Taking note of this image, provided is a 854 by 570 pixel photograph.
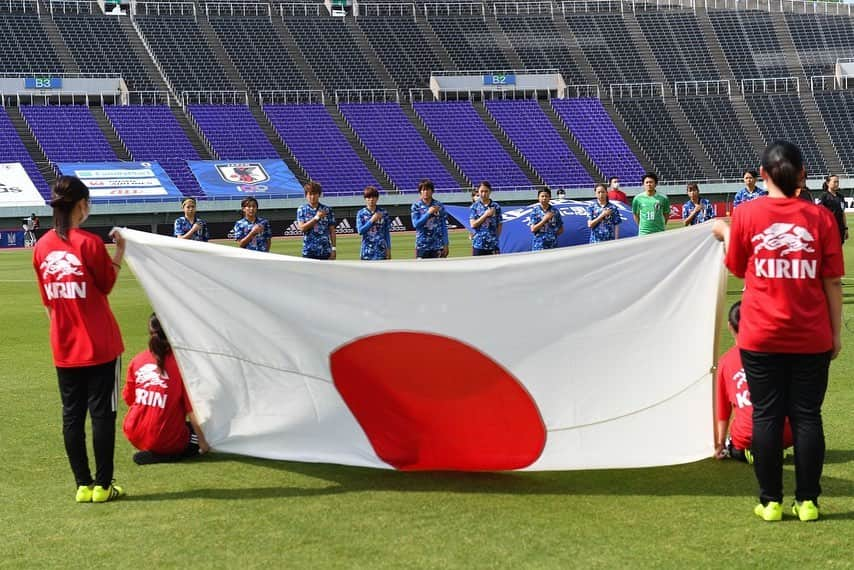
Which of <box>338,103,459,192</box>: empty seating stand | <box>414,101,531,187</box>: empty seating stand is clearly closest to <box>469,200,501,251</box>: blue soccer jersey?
<box>338,103,459,192</box>: empty seating stand

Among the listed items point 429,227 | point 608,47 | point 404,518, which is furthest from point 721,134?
point 404,518

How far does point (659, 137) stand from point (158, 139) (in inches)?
997

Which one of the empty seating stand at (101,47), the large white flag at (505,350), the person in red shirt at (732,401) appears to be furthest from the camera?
the empty seating stand at (101,47)

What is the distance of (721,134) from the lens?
189 ft

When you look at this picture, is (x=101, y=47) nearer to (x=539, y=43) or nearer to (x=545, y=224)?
(x=539, y=43)

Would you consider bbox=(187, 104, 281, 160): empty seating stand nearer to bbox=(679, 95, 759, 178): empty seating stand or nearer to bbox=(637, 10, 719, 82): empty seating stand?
bbox=(679, 95, 759, 178): empty seating stand

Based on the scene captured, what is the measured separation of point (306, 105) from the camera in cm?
5522

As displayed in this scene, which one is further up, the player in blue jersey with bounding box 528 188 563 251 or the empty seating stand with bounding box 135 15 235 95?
the empty seating stand with bounding box 135 15 235 95

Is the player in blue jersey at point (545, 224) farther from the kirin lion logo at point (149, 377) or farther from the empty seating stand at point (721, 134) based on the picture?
the empty seating stand at point (721, 134)

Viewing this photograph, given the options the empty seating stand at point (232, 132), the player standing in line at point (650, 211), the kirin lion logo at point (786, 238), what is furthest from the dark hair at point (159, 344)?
the empty seating stand at point (232, 132)

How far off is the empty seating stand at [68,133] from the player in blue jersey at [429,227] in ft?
117

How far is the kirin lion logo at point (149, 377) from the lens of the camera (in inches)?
257

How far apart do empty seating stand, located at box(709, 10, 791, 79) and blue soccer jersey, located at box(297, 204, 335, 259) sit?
5371cm

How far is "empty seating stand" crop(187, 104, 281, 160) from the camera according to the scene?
5072cm
